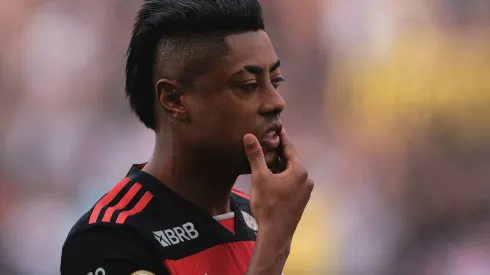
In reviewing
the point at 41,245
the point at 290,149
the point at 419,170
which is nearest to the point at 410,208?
the point at 419,170

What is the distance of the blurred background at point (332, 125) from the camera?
539 centimetres

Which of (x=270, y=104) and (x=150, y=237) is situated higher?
(x=270, y=104)

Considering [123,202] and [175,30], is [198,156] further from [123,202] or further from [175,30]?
[175,30]

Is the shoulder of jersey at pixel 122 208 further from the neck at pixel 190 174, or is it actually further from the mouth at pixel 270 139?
the mouth at pixel 270 139

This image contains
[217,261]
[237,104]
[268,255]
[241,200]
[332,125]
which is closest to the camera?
[268,255]

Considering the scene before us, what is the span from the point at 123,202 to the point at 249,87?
0.44 metres

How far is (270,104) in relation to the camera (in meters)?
1.80

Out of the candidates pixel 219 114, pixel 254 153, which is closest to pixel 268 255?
pixel 254 153

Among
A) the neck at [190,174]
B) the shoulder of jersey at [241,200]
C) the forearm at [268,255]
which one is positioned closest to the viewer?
the forearm at [268,255]

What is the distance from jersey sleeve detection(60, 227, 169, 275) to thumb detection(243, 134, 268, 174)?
33 centimetres

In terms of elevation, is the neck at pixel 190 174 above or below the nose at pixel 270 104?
below

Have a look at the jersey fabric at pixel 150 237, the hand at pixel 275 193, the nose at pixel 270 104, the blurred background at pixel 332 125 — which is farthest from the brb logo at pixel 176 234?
the blurred background at pixel 332 125

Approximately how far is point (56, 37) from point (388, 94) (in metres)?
2.71

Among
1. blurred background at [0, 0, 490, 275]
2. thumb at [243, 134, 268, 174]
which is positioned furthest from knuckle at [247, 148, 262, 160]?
blurred background at [0, 0, 490, 275]
